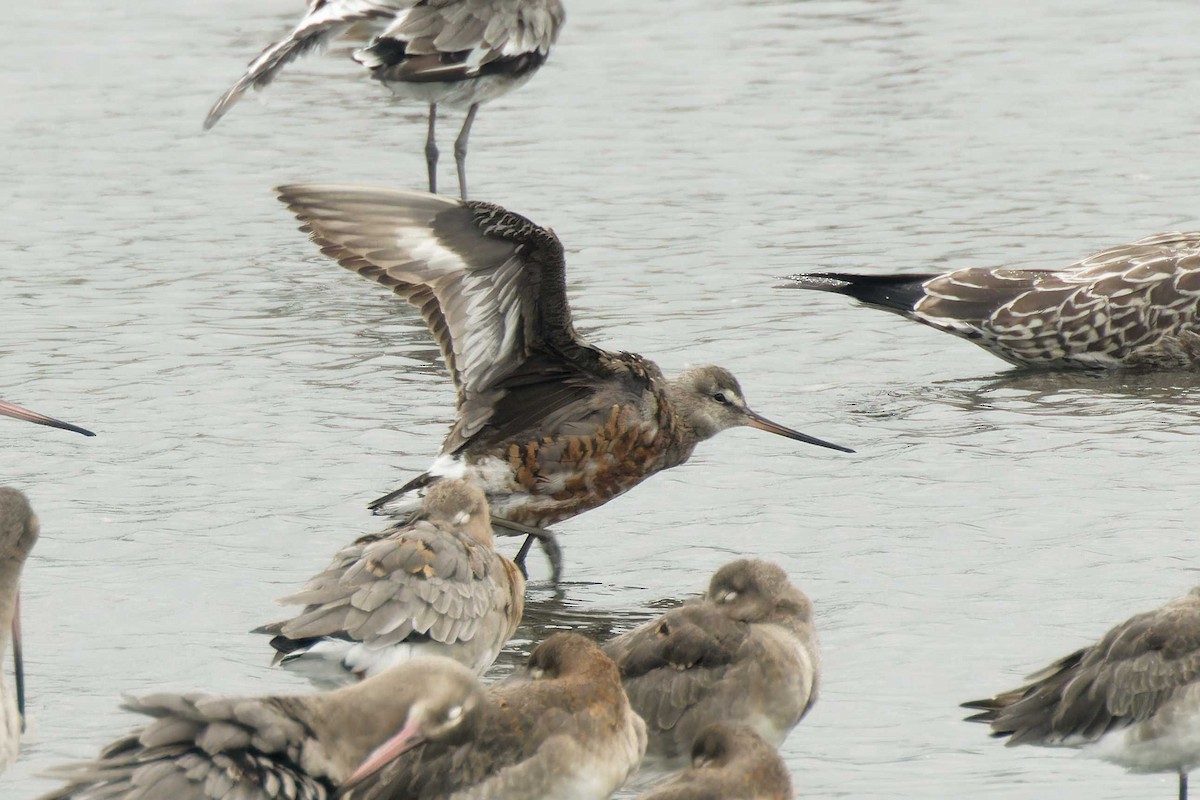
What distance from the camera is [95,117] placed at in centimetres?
1639

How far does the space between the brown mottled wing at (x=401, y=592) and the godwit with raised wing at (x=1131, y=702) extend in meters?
1.60

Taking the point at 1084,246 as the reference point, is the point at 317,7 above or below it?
above

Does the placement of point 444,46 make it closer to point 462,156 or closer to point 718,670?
point 462,156

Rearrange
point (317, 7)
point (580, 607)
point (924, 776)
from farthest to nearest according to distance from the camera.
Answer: point (317, 7)
point (580, 607)
point (924, 776)

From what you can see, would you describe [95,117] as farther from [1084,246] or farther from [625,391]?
[625,391]

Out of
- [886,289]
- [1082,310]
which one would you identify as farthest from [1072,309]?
[886,289]

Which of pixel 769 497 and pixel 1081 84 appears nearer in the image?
pixel 769 497

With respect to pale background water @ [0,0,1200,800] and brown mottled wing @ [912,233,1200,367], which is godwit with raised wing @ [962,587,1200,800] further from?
brown mottled wing @ [912,233,1200,367]

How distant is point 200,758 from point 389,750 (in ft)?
1.42

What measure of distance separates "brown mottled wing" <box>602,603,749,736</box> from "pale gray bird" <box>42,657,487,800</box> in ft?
3.17

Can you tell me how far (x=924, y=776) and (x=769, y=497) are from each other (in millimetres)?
2778

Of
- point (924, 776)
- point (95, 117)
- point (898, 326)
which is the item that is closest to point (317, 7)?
point (95, 117)

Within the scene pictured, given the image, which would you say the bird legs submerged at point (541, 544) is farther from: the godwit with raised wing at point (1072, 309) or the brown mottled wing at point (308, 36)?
the brown mottled wing at point (308, 36)

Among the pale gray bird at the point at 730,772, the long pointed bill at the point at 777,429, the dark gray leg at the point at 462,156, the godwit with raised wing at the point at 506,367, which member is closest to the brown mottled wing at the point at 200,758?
the pale gray bird at the point at 730,772
